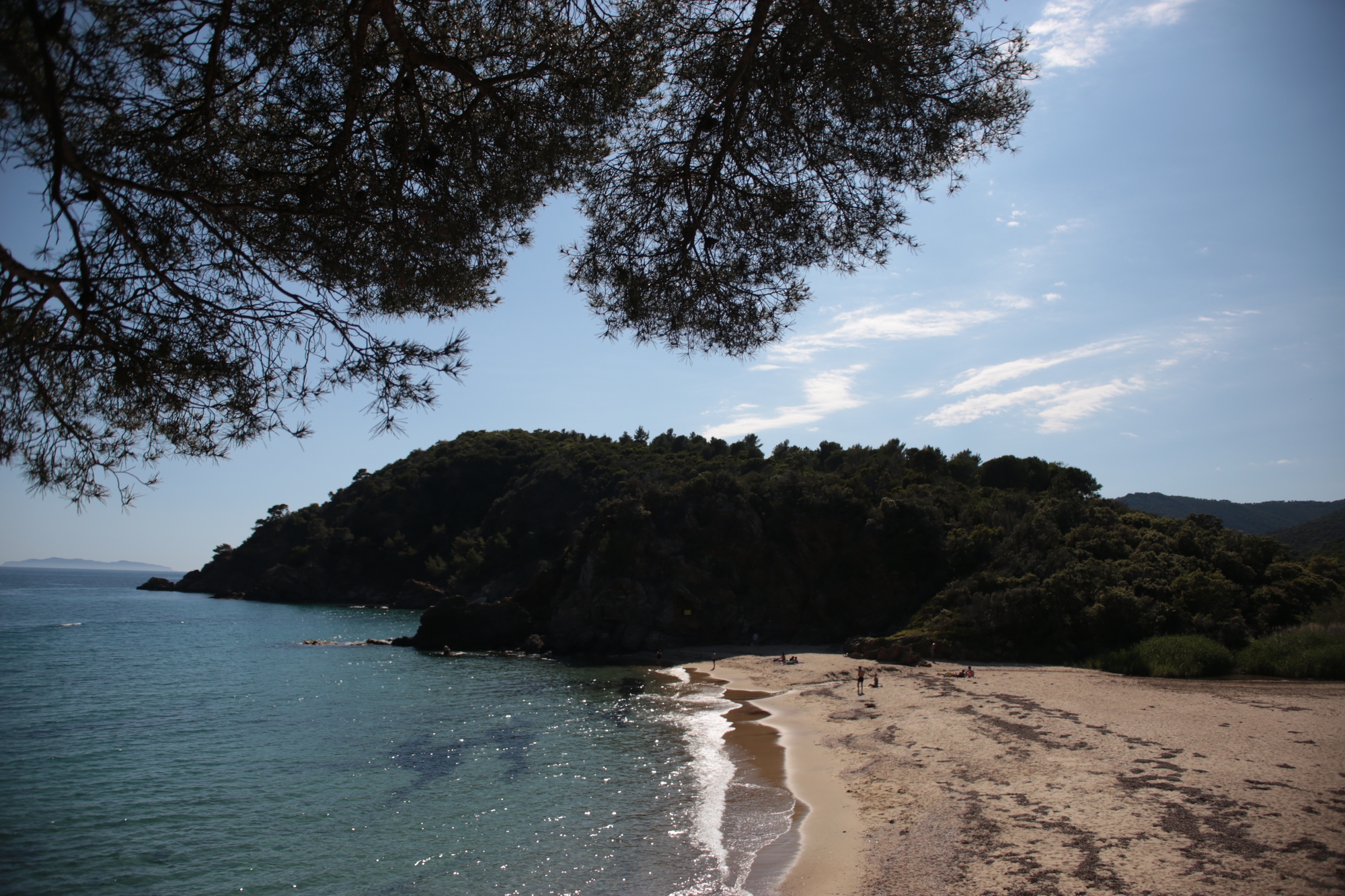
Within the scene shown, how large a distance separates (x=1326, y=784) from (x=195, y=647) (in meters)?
43.8

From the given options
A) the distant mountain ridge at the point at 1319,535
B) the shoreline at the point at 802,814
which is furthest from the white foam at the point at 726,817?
the distant mountain ridge at the point at 1319,535

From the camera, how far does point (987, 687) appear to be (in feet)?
60.4

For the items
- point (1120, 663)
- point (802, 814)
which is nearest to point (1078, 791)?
point (802, 814)

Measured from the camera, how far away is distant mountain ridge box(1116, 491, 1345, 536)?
84.0m

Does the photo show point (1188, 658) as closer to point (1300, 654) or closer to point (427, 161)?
point (1300, 654)

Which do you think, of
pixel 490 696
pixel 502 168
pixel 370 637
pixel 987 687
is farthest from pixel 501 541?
pixel 502 168

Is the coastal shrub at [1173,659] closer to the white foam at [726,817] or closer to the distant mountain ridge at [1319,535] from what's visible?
the white foam at [726,817]

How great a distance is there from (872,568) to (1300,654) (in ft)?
63.3

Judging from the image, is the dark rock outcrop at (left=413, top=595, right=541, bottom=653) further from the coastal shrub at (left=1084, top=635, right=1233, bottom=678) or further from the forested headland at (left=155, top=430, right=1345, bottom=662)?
the coastal shrub at (left=1084, top=635, right=1233, bottom=678)

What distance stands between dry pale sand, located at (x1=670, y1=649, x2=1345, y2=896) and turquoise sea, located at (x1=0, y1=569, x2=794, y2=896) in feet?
4.52

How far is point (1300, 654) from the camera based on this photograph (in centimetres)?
1650

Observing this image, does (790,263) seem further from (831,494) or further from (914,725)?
(831,494)

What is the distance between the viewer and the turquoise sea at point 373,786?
29.9ft

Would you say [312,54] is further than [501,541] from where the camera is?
No
